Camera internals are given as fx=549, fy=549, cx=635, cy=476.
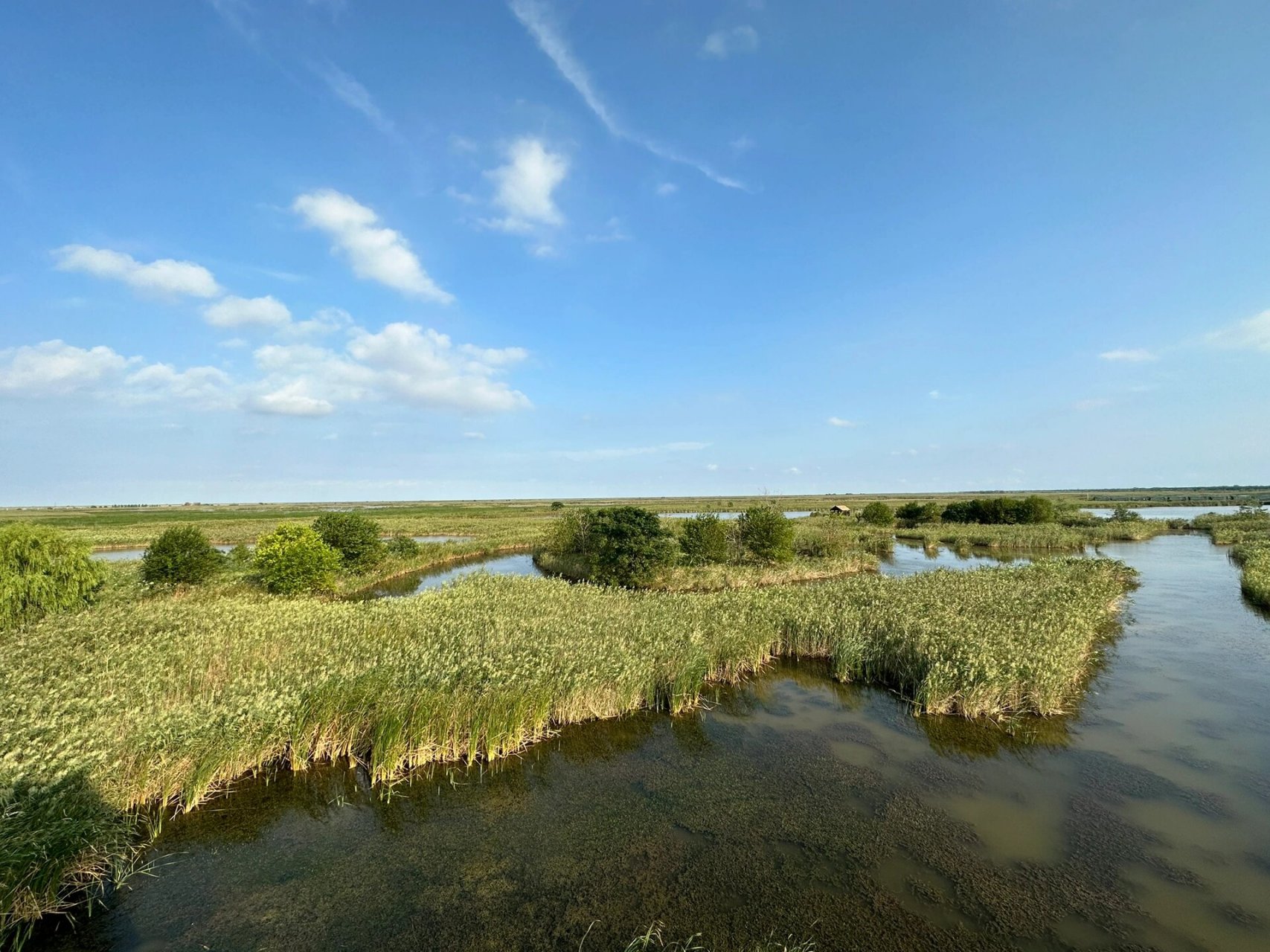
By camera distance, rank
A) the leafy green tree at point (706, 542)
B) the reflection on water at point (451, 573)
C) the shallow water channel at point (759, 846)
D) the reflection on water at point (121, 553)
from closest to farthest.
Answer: the shallow water channel at point (759, 846), the reflection on water at point (451, 573), the leafy green tree at point (706, 542), the reflection on water at point (121, 553)

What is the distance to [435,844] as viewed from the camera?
8.83 meters

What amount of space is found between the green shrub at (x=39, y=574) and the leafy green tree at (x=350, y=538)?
15631 millimetres

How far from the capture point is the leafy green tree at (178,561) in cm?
2566

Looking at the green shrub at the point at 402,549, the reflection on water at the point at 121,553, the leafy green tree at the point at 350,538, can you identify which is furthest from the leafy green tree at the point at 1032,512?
the reflection on water at the point at 121,553

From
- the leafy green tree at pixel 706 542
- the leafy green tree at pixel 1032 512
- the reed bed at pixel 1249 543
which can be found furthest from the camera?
the leafy green tree at pixel 1032 512

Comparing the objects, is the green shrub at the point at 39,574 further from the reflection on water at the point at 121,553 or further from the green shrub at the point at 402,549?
the reflection on water at the point at 121,553

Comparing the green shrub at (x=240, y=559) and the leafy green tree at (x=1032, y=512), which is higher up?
the leafy green tree at (x=1032, y=512)

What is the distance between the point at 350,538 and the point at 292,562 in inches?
367

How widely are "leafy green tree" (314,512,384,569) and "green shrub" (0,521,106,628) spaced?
15631 mm

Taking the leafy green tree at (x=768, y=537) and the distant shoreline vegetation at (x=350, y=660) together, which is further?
the leafy green tree at (x=768, y=537)

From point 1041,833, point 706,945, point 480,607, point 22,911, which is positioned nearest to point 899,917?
point 706,945

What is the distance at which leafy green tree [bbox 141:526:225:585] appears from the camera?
84.2 ft

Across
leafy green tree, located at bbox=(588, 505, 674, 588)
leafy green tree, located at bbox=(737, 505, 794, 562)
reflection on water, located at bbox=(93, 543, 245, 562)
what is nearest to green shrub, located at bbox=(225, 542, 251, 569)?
leafy green tree, located at bbox=(588, 505, 674, 588)

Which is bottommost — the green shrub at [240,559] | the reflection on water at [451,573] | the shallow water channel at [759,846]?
the shallow water channel at [759,846]
